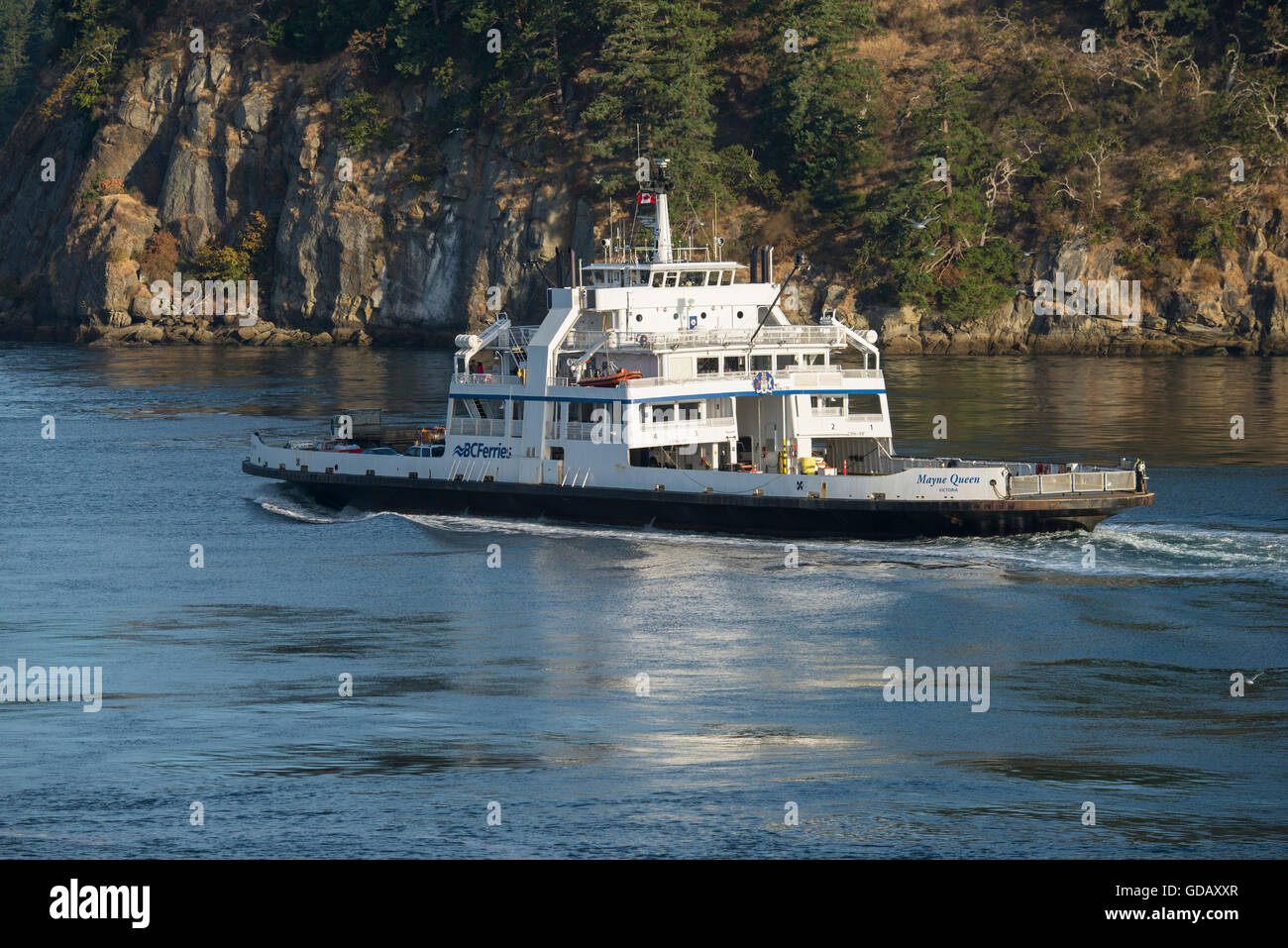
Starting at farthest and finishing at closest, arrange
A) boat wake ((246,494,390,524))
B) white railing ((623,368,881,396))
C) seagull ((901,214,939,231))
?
1. seagull ((901,214,939,231))
2. boat wake ((246,494,390,524))
3. white railing ((623,368,881,396))

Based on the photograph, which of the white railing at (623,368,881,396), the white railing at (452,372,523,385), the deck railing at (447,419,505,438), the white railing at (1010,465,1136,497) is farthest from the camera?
the deck railing at (447,419,505,438)

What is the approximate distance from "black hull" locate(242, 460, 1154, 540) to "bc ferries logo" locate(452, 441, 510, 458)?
3.27ft

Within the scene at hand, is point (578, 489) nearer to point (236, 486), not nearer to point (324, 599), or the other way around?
point (324, 599)

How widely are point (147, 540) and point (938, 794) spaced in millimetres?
32026

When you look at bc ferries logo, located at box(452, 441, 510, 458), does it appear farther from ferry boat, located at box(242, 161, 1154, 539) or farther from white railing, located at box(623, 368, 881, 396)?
white railing, located at box(623, 368, 881, 396)

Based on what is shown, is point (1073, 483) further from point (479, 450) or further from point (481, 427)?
point (481, 427)

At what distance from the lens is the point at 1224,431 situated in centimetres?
6906

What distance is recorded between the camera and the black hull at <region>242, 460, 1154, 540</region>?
47344mm

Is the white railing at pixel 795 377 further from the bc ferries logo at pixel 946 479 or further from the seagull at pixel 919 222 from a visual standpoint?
the seagull at pixel 919 222

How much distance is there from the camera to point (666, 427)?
52156 mm

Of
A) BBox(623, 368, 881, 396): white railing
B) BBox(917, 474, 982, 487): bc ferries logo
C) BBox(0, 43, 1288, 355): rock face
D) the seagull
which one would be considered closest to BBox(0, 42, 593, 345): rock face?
BBox(0, 43, 1288, 355): rock face

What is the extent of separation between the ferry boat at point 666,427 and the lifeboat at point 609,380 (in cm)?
7

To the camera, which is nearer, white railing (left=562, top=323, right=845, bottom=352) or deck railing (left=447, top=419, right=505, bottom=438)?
white railing (left=562, top=323, right=845, bottom=352)
